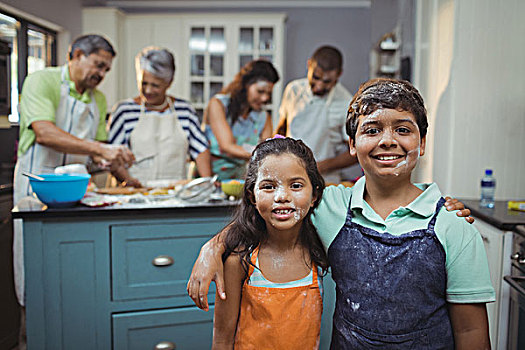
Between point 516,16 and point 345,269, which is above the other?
point 516,16

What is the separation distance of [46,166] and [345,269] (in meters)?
1.84

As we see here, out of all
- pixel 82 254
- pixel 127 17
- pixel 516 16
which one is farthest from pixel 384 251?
pixel 127 17

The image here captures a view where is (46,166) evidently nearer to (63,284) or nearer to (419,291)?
(63,284)

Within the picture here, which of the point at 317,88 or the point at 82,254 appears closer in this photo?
the point at 82,254

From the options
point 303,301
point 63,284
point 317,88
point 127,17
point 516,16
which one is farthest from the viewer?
point 127,17

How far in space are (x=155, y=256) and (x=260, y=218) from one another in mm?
913

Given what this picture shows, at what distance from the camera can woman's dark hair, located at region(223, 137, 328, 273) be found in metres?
1.08

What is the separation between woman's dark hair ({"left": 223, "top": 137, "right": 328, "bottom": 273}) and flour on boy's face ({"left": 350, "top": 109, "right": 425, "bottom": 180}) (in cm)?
15

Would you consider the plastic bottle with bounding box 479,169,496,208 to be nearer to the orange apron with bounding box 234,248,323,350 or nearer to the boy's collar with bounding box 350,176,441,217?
the boy's collar with bounding box 350,176,441,217

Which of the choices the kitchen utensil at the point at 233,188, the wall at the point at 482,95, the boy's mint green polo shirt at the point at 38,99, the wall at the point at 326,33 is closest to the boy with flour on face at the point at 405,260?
the kitchen utensil at the point at 233,188

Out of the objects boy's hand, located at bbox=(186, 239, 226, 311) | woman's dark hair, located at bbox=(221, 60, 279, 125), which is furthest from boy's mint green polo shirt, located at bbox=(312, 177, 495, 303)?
woman's dark hair, located at bbox=(221, 60, 279, 125)

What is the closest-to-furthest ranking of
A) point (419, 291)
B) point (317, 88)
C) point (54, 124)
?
point (419, 291) < point (54, 124) < point (317, 88)

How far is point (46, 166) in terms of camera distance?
7.73ft

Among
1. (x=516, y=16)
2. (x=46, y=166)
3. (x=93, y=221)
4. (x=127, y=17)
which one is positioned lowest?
(x=93, y=221)
